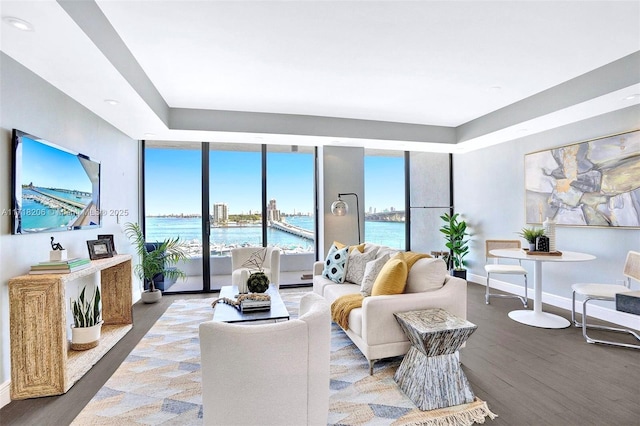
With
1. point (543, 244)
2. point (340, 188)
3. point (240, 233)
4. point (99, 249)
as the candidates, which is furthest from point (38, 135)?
point (543, 244)

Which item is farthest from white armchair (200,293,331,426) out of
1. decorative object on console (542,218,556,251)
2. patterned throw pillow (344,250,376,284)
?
decorative object on console (542,218,556,251)

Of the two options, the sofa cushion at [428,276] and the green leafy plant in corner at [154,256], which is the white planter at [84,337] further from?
the sofa cushion at [428,276]

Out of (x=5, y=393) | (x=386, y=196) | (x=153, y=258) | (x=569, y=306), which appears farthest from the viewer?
(x=386, y=196)

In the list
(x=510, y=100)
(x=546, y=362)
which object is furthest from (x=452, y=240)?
(x=546, y=362)

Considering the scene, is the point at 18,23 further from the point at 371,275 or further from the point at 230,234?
the point at 230,234

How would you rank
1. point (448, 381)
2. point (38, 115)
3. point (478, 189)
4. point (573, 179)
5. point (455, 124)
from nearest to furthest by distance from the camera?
1. point (448, 381)
2. point (38, 115)
3. point (573, 179)
4. point (455, 124)
5. point (478, 189)

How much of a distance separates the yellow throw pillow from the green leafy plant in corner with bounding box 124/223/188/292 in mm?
3373

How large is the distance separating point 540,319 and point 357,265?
2200 millimetres

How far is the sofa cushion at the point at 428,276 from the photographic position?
9.03 feet

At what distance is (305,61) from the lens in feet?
10.2

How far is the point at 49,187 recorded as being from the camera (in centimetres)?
272

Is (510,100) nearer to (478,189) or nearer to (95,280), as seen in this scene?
(478,189)

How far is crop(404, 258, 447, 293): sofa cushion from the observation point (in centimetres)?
275

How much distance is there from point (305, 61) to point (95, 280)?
10.8ft
